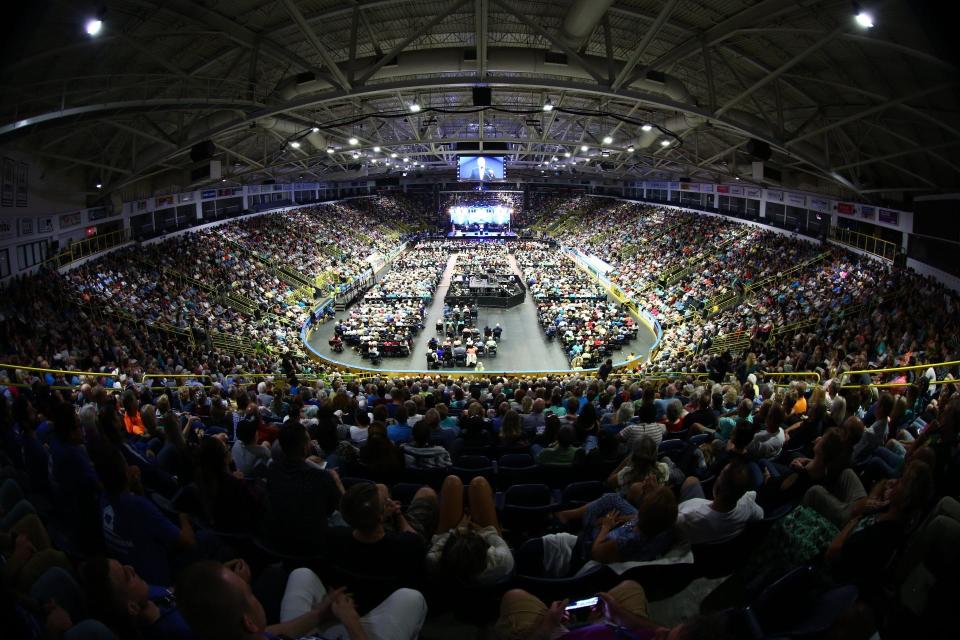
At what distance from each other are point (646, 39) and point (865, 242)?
673 inches

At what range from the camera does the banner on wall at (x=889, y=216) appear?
1861 cm

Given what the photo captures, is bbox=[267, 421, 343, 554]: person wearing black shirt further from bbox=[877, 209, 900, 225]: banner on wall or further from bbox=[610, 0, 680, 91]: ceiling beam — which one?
bbox=[877, 209, 900, 225]: banner on wall

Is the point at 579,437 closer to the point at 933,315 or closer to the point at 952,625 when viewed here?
the point at 952,625

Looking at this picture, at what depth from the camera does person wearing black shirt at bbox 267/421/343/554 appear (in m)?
2.92

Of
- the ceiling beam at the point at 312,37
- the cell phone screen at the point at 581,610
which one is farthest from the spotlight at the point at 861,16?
the cell phone screen at the point at 581,610

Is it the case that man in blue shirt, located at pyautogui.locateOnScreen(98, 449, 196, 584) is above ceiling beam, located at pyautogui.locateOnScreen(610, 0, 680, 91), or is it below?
below

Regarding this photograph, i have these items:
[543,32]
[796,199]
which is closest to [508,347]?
[543,32]

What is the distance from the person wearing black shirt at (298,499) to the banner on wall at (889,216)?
76.3 feet

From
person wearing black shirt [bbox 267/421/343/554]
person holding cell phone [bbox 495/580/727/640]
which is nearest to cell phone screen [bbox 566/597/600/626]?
person holding cell phone [bbox 495/580/727/640]

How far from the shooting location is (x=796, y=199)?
25.9 metres

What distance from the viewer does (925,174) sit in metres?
15.5

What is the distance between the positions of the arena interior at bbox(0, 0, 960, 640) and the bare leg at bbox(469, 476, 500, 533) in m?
0.02

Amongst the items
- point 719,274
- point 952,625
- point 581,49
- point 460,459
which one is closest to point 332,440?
point 460,459

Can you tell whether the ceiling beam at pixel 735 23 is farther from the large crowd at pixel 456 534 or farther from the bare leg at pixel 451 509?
the bare leg at pixel 451 509
